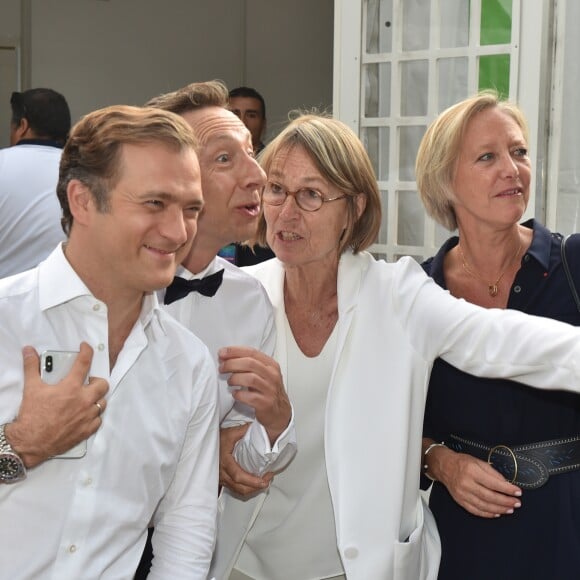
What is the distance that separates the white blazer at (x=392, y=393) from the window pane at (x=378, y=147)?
213 cm

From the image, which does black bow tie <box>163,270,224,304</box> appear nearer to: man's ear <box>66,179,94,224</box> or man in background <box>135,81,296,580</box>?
man in background <box>135,81,296,580</box>

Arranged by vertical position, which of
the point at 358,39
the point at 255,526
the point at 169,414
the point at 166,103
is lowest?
the point at 255,526

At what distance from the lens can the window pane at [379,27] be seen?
446cm

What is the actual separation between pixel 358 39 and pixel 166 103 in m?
2.08

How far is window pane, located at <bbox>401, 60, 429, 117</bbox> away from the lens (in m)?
4.44

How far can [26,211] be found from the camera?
4520 millimetres

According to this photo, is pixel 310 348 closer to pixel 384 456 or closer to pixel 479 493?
pixel 384 456

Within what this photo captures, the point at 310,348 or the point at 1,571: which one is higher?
the point at 310,348

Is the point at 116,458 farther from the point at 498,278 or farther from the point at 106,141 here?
the point at 498,278

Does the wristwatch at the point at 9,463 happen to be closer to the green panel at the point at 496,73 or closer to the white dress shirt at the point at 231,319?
the white dress shirt at the point at 231,319

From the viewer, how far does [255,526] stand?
266 centimetres

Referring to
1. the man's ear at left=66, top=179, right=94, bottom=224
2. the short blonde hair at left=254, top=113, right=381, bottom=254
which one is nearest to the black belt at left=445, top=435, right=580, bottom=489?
the short blonde hair at left=254, top=113, right=381, bottom=254

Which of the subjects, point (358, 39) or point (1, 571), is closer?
point (1, 571)

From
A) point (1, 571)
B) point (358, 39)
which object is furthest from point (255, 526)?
point (358, 39)
